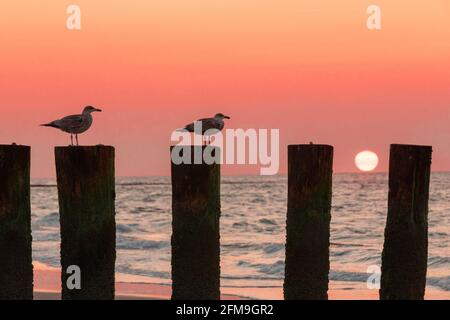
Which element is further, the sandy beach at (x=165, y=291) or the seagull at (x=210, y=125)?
the sandy beach at (x=165, y=291)

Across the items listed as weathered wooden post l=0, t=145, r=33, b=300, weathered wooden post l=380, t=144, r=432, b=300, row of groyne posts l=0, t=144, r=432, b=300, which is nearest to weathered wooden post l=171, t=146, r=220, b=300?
row of groyne posts l=0, t=144, r=432, b=300

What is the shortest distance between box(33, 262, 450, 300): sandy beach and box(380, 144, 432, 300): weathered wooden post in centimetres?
622

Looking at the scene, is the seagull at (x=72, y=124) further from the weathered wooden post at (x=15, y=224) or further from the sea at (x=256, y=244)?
the sea at (x=256, y=244)

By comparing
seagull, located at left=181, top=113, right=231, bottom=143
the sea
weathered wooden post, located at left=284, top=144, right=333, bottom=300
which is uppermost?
seagull, located at left=181, top=113, right=231, bottom=143

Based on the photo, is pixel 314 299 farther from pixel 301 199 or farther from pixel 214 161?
pixel 214 161

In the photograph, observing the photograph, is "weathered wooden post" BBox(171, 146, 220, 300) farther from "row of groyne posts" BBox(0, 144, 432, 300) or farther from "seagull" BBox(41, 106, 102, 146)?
"seagull" BBox(41, 106, 102, 146)

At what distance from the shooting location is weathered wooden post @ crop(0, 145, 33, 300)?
902 centimetres

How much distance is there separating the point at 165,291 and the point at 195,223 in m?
7.51

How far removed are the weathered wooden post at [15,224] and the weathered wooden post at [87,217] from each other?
451 mm

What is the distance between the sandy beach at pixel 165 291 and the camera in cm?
1543

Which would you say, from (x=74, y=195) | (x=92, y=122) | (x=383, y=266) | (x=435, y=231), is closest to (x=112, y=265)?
(x=74, y=195)

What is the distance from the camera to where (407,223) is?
924 centimetres

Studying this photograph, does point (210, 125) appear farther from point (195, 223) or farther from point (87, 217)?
point (87, 217)

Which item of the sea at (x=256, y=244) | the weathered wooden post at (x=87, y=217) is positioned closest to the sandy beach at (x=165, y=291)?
the sea at (x=256, y=244)
